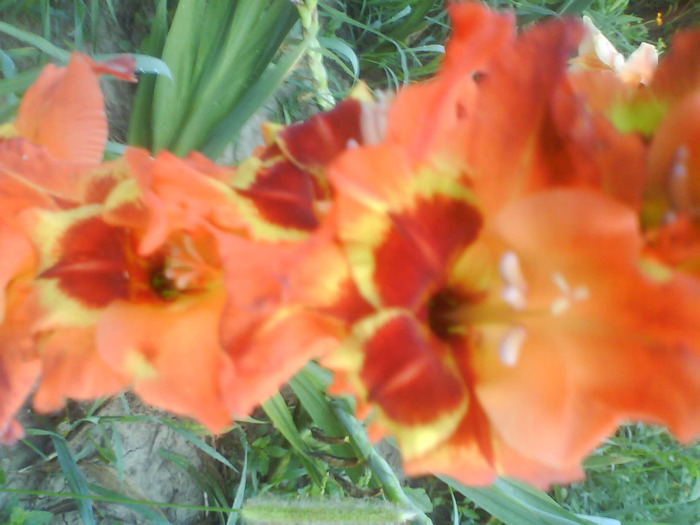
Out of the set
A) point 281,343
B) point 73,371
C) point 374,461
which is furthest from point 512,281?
point 374,461

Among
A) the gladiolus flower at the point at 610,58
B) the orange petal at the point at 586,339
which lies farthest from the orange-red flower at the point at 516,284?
the gladiolus flower at the point at 610,58

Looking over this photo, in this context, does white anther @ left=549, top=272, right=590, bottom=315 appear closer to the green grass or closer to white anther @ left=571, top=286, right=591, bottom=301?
white anther @ left=571, top=286, right=591, bottom=301

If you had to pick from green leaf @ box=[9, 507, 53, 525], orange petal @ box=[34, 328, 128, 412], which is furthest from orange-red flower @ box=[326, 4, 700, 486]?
green leaf @ box=[9, 507, 53, 525]

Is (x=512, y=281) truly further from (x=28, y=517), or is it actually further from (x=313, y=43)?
(x=28, y=517)

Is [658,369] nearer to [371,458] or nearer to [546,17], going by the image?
[371,458]

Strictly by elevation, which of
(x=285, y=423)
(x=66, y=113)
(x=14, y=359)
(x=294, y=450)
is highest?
(x=66, y=113)

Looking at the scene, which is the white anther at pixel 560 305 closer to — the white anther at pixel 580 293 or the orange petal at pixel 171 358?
the white anther at pixel 580 293

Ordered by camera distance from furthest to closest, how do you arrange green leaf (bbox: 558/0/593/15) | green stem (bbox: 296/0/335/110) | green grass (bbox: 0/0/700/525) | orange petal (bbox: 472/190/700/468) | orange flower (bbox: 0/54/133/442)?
green leaf (bbox: 558/0/593/15), green grass (bbox: 0/0/700/525), green stem (bbox: 296/0/335/110), orange flower (bbox: 0/54/133/442), orange petal (bbox: 472/190/700/468)

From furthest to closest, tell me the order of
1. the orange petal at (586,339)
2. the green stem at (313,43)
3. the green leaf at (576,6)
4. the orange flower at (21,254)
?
1. the green leaf at (576,6)
2. the green stem at (313,43)
3. the orange flower at (21,254)
4. the orange petal at (586,339)
